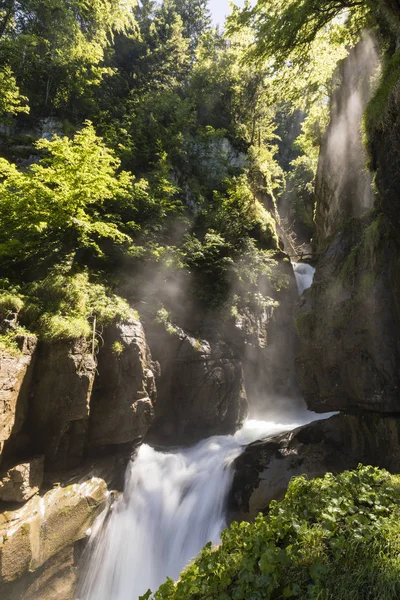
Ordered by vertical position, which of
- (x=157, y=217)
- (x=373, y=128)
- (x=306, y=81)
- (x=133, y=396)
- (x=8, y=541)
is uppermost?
(x=306, y=81)

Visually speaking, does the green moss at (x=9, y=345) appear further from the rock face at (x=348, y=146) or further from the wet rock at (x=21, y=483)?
the rock face at (x=348, y=146)

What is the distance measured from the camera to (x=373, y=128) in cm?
730

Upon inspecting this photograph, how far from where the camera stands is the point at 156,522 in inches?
353

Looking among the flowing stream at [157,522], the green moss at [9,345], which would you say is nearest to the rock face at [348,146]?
the flowing stream at [157,522]

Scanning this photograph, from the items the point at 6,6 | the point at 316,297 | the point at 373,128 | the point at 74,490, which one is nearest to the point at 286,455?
the point at 316,297

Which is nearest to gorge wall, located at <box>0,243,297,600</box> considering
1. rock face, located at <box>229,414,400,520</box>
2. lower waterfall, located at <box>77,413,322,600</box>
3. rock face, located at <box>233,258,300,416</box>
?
rock face, located at <box>233,258,300,416</box>

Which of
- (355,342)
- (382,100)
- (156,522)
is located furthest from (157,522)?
(382,100)

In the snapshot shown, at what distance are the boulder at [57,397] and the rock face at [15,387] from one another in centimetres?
31

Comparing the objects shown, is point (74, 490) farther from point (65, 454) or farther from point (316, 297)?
point (316, 297)

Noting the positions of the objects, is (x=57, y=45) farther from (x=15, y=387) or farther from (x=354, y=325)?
(x=354, y=325)

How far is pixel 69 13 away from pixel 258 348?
20.8 meters

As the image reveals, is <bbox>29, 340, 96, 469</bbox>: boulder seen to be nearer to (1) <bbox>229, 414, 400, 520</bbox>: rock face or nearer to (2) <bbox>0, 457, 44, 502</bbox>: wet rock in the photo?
(2) <bbox>0, 457, 44, 502</bbox>: wet rock

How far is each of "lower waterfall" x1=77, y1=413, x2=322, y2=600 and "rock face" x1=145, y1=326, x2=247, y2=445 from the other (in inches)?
46.3

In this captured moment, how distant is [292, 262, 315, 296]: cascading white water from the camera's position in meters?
18.6
